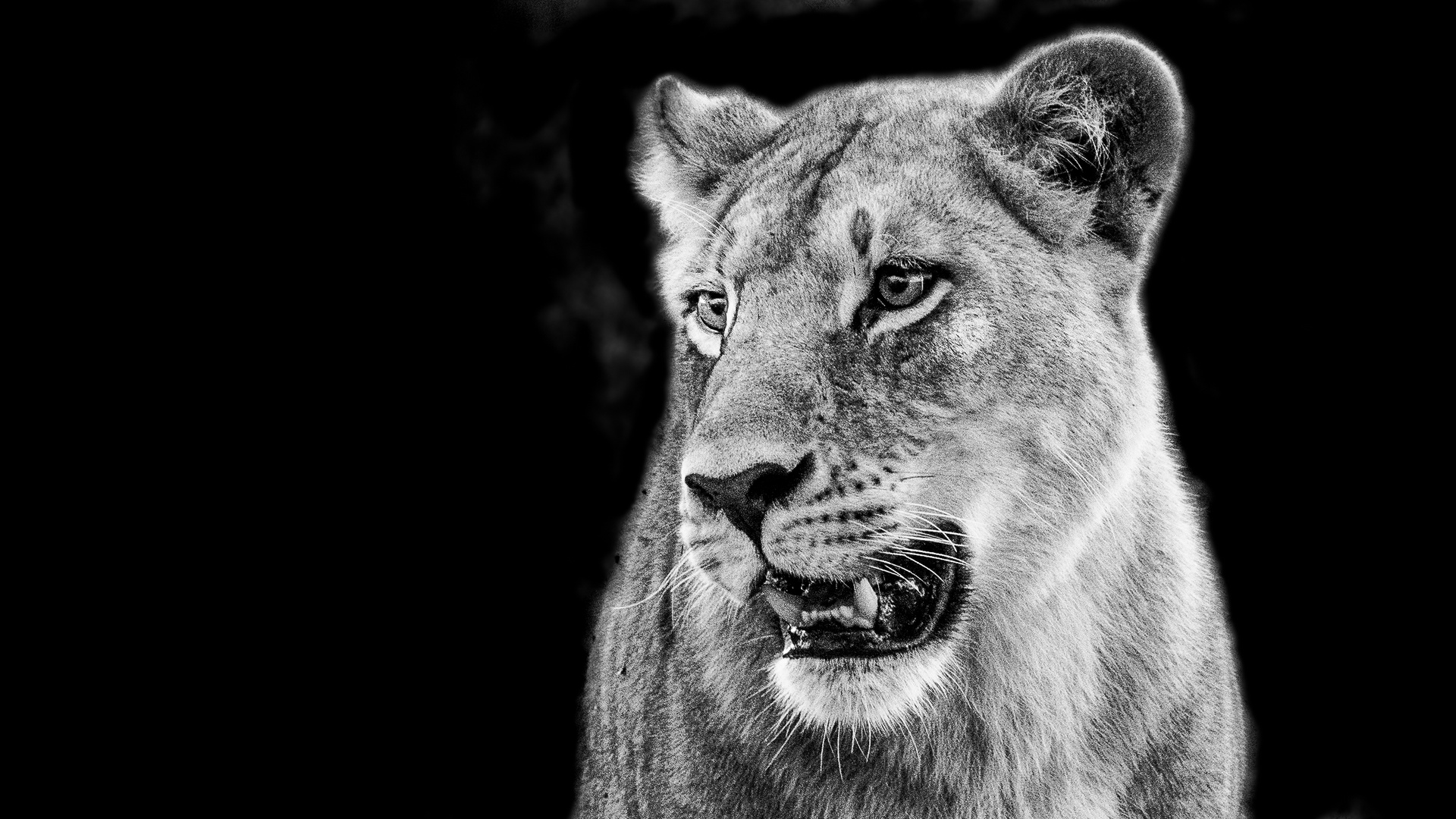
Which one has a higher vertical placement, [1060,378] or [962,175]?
[962,175]

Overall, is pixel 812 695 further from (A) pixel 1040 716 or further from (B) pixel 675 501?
(B) pixel 675 501

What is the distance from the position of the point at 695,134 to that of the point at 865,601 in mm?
1506

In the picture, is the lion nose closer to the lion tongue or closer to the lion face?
the lion face

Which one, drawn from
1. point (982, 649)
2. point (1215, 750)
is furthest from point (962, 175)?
point (1215, 750)

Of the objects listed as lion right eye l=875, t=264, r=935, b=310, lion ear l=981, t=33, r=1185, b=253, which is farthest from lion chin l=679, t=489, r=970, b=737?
lion ear l=981, t=33, r=1185, b=253

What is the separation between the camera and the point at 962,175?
11.5 ft

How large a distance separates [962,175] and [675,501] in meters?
1.24

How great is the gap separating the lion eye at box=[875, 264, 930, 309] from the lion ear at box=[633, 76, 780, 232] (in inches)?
33.0

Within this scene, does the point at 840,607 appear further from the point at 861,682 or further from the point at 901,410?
the point at 901,410

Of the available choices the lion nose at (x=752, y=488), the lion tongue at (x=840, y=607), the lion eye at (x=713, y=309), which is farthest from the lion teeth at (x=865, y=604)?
the lion eye at (x=713, y=309)

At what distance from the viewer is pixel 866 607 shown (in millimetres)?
3260

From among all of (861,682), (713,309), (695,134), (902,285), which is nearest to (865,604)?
(861,682)

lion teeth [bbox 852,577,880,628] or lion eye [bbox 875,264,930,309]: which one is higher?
lion eye [bbox 875,264,930,309]

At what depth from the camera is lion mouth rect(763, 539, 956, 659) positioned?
3.25 m
